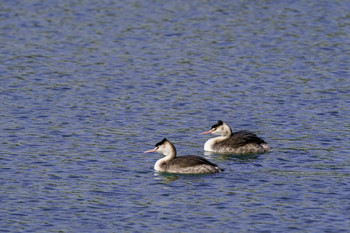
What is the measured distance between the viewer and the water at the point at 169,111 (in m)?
19.6

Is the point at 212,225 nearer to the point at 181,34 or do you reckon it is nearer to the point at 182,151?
the point at 182,151

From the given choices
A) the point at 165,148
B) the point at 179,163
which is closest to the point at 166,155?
the point at 165,148

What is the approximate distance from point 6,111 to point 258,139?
29.1 feet

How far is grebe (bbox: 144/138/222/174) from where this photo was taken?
22.3 meters

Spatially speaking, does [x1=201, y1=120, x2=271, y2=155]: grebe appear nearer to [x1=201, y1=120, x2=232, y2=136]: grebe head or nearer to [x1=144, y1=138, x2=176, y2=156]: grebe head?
[x1=201, y1=120, x2=232, y2=136]: grebe head

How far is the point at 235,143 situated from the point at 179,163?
9.46ft

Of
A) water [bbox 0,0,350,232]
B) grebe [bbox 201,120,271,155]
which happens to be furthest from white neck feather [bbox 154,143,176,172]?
grebe [bbox 201,120,271,155]

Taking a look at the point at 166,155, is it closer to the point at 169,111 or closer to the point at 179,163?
Answer: the point at 179,163

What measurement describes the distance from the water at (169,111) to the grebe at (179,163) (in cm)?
22

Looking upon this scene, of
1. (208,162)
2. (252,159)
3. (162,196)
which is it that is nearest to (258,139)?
(252,159)

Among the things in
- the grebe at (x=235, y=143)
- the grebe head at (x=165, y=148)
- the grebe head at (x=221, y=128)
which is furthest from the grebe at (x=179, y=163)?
the grebe head at (x=221, y=128)

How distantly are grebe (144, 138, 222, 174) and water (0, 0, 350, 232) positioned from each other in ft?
0.73

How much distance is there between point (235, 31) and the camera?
42.0 m

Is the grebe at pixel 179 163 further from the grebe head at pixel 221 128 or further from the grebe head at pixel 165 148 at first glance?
the grebe head at pixel 221 128
